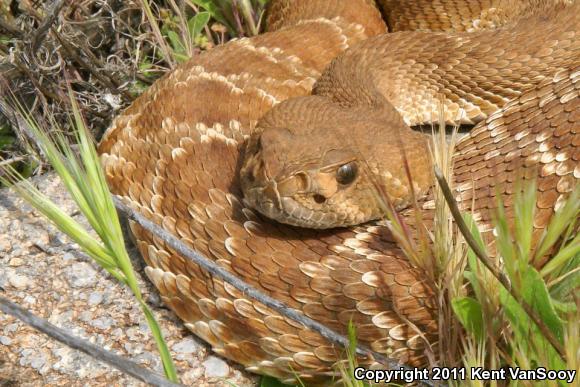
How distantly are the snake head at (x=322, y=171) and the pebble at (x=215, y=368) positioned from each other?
0.64 meters

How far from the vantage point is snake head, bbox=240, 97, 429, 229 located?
9.46 feet

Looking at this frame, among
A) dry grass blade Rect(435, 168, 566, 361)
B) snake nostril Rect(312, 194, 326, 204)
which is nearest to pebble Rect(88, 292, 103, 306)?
snake nostril Rect(312, 194, 326, 204)

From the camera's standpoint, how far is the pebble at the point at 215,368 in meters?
3.09

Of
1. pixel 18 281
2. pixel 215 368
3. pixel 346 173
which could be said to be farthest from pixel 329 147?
pixel 18 281

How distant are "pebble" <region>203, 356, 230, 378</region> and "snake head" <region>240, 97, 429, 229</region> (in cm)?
64

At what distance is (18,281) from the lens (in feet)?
11.1

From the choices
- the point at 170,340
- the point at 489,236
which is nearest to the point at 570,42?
the point at 489,236

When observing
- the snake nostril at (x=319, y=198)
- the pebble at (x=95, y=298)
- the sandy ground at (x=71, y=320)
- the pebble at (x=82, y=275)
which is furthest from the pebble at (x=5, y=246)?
the snake nostril at (x=319, y=198)

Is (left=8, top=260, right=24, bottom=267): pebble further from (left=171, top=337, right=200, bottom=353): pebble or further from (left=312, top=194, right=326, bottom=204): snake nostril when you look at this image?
(left=312, top=194, right=326, bottom=204): snake nostril

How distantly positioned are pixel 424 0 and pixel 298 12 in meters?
0.71

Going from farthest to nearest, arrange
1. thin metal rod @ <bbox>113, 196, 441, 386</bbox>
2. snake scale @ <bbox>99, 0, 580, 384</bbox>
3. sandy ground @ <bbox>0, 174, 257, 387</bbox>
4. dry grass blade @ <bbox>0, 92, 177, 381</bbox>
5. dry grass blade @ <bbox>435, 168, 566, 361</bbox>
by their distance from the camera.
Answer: sandy ground @ <bbox>0, 174, 257, 387</bbox>
snake scale @ <bbox>99, 0, 580, 384</bbox>
thin metal rod @ <bbox>113, 196, 441, 386</bbox>
dry grass blade @ <bbox>0, 92, 177, 381</bbox>
dry grass blade @ <bbox>435, 168, 566, 361</bbox>

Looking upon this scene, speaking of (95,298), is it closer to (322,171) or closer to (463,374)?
(322,171)

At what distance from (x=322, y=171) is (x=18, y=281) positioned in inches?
55.9

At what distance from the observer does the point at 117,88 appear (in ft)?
13.8
